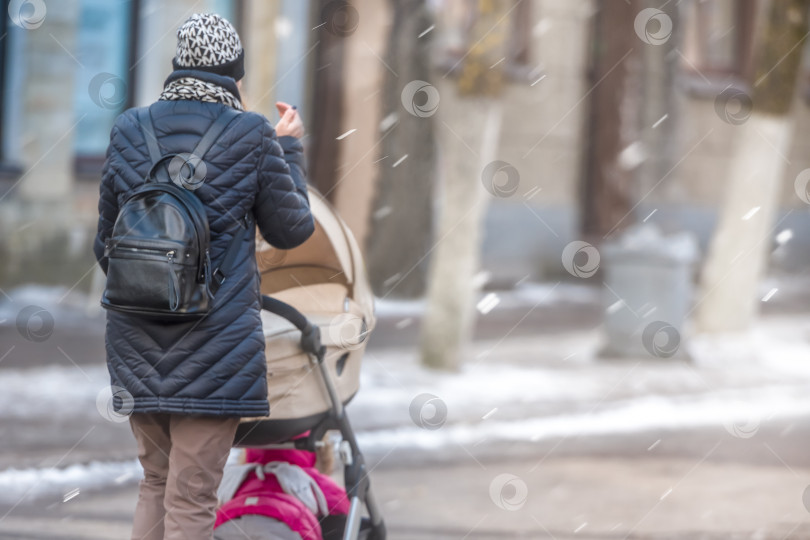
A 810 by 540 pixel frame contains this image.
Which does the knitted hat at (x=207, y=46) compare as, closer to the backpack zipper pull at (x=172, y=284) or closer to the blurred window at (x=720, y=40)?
the backpack zipper pull at (x=172, y=284)

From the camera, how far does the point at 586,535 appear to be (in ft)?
16.5

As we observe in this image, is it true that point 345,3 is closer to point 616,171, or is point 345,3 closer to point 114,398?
point 616,171

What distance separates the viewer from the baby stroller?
3.28 meters

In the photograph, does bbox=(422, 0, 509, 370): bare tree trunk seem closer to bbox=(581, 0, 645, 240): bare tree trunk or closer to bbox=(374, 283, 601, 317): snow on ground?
bbox=(374, 283, 601, 317): snow on ground

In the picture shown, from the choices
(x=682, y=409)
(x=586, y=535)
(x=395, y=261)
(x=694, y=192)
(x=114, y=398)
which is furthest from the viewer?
(x=694, y=192)

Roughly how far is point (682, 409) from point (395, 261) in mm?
5685

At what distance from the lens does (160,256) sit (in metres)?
2.88

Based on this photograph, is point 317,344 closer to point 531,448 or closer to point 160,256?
point 160,256

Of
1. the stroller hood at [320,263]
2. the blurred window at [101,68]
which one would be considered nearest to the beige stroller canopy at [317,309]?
the stroller hood at [320,263]

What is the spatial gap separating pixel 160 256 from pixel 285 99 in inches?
422

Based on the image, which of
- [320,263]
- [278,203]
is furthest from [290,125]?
[320,263]

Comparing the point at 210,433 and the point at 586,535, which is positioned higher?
the point at 210,433

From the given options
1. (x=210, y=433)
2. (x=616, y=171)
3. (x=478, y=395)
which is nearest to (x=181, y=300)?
(x=210, y=433)

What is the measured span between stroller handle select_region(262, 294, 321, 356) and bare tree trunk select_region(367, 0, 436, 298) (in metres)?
9.96
